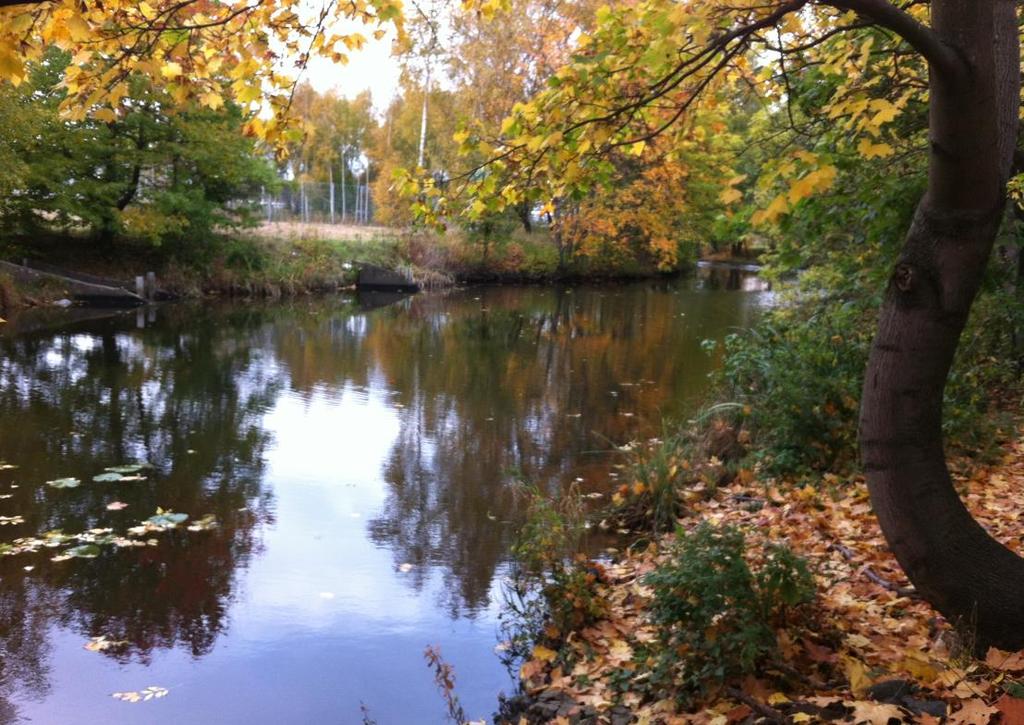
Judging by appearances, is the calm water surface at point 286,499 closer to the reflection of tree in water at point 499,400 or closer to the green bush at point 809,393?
the reflection of tree in water at point 499,400

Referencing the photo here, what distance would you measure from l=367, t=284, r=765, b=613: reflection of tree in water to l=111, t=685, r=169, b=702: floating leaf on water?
2.00 m

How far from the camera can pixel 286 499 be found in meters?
8.63

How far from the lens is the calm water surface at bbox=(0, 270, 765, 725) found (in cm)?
527

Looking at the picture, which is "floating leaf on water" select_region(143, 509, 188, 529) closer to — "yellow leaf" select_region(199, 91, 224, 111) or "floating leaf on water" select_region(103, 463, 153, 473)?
"floating leaf on water" select_region(103, 463, 153, 473)

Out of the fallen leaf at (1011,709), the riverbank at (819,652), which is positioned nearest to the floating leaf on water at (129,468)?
the riverbank at (819,652)

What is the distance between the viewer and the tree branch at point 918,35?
3090mm

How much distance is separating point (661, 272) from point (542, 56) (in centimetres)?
1570

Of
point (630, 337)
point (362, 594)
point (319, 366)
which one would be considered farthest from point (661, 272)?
point (362, 594)

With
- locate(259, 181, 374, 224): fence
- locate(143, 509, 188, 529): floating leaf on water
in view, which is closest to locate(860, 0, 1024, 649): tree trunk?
locate(143, 509, 188, 529): floating leaf on water

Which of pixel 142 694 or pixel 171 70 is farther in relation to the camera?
pixel 142 694

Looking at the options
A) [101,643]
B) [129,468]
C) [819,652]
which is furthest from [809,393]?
[129,468]

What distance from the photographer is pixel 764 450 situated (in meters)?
7.81

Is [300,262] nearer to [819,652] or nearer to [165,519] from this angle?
[165,519]

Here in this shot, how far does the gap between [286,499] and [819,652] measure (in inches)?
233
